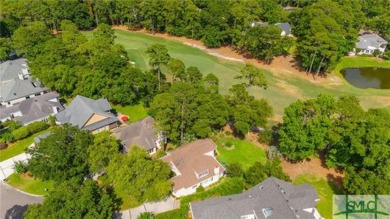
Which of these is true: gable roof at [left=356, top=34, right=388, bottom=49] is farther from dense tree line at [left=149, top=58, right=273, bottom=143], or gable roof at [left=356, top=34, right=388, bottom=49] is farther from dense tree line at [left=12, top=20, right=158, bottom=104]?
dense tree line at [left=12, top=20, right=158, bottom=104]

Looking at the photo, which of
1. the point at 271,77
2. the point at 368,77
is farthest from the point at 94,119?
the point at 368,77

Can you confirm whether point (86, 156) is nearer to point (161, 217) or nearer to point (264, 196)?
point (161, 217)

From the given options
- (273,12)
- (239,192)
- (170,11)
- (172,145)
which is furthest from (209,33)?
(239,192)

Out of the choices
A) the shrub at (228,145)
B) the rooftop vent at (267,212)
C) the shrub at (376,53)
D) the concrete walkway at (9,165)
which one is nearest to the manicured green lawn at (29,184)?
the concrete walkway at (9,165)

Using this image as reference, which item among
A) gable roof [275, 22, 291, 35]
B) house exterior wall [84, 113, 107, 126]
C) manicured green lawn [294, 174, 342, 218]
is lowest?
manicured green lawn [294, 174, 342, 218]

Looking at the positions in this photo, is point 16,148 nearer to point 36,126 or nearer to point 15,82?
point 36,126

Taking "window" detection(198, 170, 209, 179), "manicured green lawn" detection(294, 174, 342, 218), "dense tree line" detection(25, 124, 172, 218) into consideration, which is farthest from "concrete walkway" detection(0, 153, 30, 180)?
"manicured green lawn" detection(294, 174, 342, 218)

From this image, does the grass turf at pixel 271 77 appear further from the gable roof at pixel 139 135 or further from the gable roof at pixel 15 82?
the gable roof at pixel 15 82
